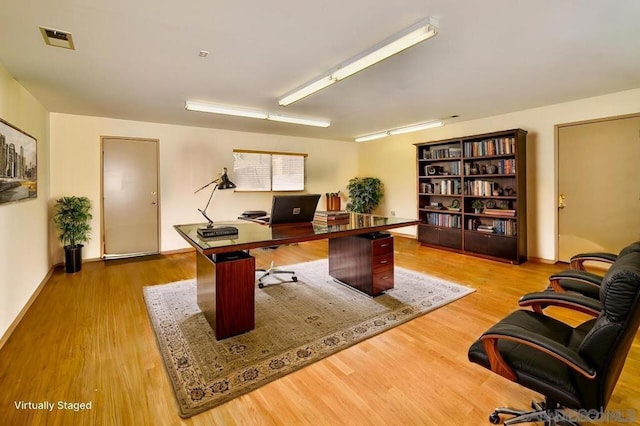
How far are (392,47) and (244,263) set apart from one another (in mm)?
2065

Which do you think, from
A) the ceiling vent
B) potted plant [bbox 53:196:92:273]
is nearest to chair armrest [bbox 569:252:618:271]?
the ceiling vent

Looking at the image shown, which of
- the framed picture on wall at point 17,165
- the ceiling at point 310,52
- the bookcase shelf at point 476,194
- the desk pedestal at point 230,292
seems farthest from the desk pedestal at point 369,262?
the framed picture on wall at point 17,165

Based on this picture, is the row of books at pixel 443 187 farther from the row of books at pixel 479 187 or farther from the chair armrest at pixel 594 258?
the chair armrest at pixel 594 258

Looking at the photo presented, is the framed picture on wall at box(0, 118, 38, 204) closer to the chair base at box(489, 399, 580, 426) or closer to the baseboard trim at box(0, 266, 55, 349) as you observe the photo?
the baseboard trim at box(0, 266, 55, 349)

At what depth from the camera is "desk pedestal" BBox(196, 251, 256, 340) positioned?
2320mm

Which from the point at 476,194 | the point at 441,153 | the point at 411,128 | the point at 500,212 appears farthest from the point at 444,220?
the point at 411,128

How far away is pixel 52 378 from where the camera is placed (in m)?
1.92

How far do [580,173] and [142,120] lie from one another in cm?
701

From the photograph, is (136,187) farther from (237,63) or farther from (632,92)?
(632,92)

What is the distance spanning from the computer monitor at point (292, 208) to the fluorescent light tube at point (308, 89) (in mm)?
1173

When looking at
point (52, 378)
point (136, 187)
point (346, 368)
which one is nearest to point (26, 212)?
point (136, 187)

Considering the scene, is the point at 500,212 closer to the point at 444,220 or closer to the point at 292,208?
the point at 444,220

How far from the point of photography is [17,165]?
114 inches

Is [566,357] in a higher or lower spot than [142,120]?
lower
